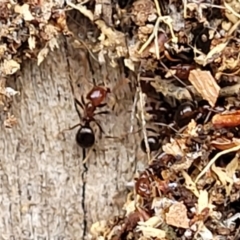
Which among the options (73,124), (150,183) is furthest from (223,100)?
(73,124)

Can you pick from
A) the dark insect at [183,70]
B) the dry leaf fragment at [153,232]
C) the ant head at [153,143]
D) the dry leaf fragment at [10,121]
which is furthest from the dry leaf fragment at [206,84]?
the dry leaf fragment at [10,121]

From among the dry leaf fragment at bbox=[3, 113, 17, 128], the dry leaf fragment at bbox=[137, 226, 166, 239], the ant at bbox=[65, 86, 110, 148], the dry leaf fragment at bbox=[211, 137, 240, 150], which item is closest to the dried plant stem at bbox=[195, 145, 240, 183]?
the dry leaf fragment at bbox=[211, 137, 240, 150]

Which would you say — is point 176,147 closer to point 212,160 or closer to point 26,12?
point 212,160

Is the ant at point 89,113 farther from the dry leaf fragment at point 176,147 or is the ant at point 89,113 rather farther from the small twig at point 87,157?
the dry leaf fragment at point 176,147

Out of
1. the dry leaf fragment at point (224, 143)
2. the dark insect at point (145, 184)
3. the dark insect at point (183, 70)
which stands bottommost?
the dark insect at point (145, 184)

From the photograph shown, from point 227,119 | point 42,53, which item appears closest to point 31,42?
point 42,53
